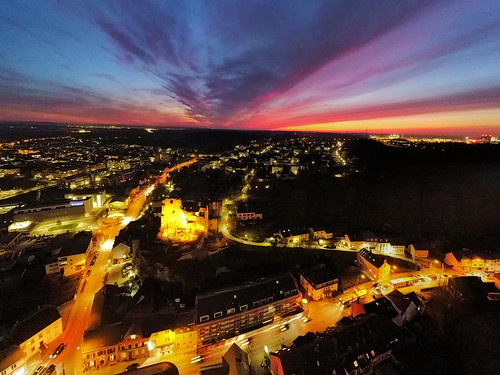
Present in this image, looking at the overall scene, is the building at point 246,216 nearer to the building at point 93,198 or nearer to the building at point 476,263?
the building at point 476,263

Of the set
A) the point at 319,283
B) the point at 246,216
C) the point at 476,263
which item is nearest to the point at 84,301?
the point at 246,216

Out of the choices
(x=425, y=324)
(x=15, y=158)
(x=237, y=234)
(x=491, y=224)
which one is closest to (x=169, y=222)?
(x=237, y=234)

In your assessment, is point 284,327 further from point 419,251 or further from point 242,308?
point 419,251

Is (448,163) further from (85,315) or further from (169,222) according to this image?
(85,315)

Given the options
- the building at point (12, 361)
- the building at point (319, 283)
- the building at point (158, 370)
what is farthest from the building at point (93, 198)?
the building at point (319, 283)

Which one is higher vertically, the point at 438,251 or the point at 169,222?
the point at 169,222
